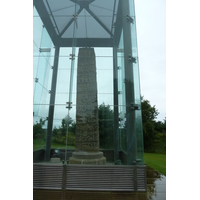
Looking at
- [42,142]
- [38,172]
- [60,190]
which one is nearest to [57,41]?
[42,142]

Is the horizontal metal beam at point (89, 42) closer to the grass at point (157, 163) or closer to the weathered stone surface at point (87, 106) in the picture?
the weathered stone surface at point (87, 106)

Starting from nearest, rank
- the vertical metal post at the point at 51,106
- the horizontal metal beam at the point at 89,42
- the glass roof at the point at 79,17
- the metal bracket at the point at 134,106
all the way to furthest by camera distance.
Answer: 1. the vertical metal post at the point at 51,106
2. the metal bracket at the point at 134,106
3. the horizontal metal beam at the point at 89,42
4. the glass roof at the point at 79,17

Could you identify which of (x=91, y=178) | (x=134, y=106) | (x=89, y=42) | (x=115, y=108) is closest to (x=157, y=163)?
(x=134, y=106)

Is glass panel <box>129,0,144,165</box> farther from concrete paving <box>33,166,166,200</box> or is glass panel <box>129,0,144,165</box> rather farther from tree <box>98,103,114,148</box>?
concrete paving <box>33,166,166,200</box>

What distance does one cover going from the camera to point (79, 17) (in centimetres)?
581

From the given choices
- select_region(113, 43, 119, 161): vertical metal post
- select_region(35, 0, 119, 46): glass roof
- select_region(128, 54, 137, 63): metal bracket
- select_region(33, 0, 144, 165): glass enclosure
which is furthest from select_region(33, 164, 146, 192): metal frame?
select_region(35, 0, 119, 46): glass roof

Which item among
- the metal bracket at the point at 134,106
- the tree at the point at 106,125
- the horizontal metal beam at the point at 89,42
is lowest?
the tree at the point at 106,125

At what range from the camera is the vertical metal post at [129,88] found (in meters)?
5.14

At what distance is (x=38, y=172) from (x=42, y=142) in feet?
2.79

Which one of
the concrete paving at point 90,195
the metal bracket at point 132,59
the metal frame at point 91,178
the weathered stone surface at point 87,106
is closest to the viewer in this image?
the concrete paving at point 90,195

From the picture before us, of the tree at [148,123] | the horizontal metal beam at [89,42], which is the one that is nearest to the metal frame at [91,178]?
the horizontal metal beam at [89,42]

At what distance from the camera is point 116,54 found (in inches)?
223

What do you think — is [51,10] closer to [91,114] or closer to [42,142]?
[91,114]

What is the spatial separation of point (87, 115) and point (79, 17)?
3059 mm
